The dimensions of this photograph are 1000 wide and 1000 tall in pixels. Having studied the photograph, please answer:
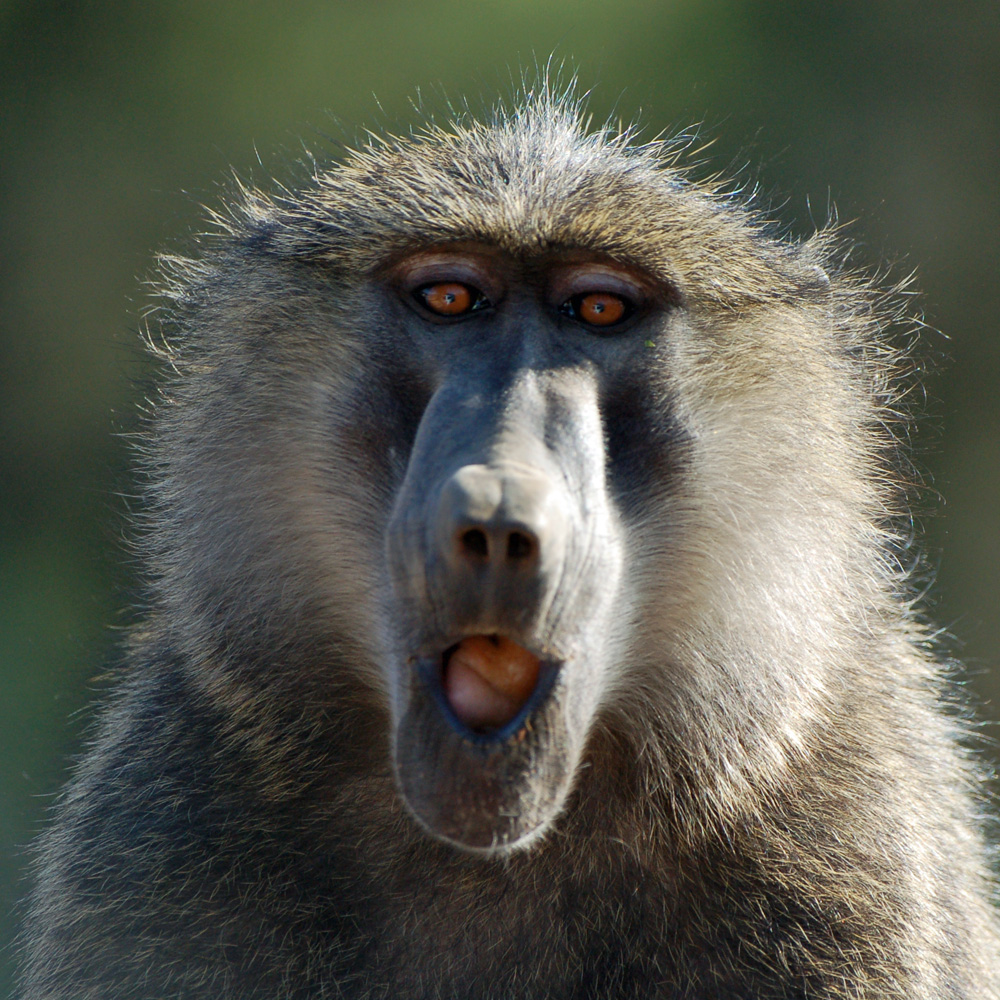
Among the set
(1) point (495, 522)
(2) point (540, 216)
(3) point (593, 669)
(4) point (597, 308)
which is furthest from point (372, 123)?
(1) point (495, 522)

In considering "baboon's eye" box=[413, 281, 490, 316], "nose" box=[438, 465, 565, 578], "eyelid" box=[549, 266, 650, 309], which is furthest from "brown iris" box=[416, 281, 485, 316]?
"nose" box=[438, 465, 565, 578]

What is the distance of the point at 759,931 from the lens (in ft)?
7.00

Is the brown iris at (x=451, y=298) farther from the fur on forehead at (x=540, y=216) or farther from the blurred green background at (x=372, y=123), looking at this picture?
the blurred green background at (x=372, y=123)

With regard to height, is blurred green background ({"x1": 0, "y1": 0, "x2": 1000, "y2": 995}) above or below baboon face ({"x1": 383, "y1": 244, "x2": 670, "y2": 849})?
above

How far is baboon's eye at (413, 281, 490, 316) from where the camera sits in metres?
2.21

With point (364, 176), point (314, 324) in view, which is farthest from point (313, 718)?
point (364, 176)

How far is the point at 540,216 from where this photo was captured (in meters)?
2.27

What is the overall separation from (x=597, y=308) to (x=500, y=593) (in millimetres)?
690

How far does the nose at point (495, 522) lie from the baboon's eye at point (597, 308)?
556 mm

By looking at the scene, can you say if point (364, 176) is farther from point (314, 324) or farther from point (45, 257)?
point (45, 257)

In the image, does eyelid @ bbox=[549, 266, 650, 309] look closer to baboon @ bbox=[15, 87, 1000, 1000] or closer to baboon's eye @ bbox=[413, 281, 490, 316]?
baboon @ bbox=[15, 87, 1000, 1000]

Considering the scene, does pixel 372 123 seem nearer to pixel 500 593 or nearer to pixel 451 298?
pixel 451 298

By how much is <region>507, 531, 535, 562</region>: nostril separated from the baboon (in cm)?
24

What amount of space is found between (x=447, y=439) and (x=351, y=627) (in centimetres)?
53
